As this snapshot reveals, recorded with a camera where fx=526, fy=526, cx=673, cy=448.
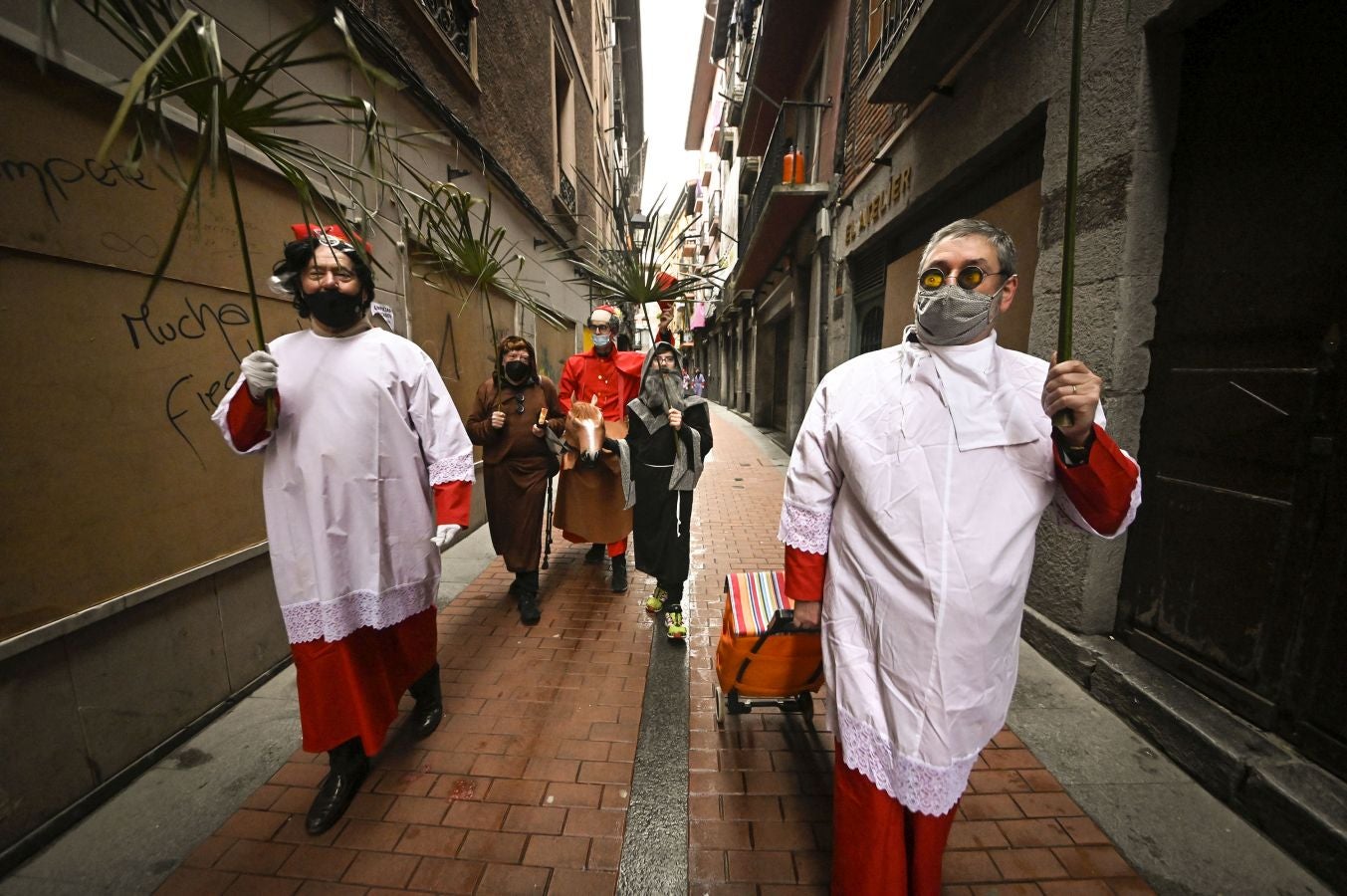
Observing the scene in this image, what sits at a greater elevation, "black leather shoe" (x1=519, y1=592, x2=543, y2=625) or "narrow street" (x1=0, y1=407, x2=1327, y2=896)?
"black leather shoe" (x1=519, y1=592, x2=543, y2=625)

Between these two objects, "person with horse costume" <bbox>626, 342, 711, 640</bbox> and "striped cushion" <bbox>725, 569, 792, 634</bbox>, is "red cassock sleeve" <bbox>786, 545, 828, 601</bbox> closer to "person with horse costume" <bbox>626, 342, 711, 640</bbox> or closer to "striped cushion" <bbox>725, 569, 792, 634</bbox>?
"striped cushion" <bbox>725, 569, 792, 634</bbox>

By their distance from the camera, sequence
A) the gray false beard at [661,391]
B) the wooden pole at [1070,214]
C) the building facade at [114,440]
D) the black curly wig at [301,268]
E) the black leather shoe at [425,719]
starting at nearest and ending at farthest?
the wooden pole at [1070,214] < the building facade at [114,440] < the black curly wig at [301,268] < the black leather shoe at [425,719] < the gray false beard at [661,391]

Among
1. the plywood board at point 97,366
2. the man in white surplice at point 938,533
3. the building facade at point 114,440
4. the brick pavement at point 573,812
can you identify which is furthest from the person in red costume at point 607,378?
the man in white surplice at point 938,533

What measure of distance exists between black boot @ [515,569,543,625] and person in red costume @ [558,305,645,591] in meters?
0.65

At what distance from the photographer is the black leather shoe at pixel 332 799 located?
204 cm

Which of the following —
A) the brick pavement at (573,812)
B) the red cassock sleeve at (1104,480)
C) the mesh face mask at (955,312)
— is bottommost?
the brick pavement at (573,812)

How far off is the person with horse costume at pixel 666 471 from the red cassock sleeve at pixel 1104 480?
2.32m

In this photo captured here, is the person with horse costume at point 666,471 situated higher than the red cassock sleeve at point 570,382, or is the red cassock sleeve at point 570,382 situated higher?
the red cassock sleeve at point 570,382

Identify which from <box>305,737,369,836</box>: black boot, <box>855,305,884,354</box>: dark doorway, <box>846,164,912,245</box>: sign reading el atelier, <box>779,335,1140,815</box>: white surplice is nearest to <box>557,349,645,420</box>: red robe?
<box>305,737,369,836</box>: black boot

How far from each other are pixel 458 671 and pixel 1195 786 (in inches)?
142

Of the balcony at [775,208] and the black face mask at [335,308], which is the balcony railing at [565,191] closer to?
the balcony at [775,208]

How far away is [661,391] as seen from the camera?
374cm

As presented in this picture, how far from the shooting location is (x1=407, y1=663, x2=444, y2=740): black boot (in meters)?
2.60

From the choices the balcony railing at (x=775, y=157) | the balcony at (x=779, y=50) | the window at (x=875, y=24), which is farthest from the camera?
the balcony railing at (x=775, y=157)
